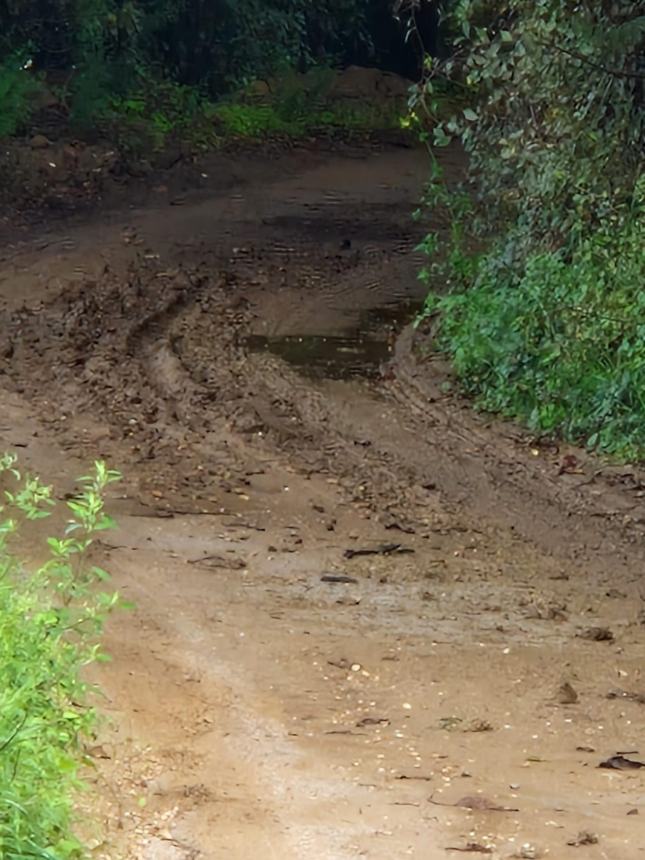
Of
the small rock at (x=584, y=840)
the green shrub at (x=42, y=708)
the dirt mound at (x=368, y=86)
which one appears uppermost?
the dirt mound at (x=368, y=86)

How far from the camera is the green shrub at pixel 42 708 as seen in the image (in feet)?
12.3

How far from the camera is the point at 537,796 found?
189 inches

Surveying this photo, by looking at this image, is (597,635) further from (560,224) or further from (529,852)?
(560,224)

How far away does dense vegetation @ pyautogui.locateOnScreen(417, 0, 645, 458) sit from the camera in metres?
9.06

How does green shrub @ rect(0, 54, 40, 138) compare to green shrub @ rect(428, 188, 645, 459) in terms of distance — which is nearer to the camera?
green shrub @ rect(428, 188, 645, 459)

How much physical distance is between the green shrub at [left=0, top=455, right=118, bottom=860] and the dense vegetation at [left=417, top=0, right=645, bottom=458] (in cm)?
422

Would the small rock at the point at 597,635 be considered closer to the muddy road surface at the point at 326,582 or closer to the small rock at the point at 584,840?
the muddy road surface at the point at 326,582

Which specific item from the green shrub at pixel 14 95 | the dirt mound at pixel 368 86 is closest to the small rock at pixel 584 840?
the green shrub at pixel 14 95

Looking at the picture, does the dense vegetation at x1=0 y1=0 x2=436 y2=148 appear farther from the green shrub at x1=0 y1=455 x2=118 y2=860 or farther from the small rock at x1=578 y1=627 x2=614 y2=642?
the green shrub at x1=0 y1=455 x2=118 y2=860

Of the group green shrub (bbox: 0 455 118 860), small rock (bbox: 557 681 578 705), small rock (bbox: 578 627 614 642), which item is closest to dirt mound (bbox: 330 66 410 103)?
small rock (bbox: 578 627 614 642)

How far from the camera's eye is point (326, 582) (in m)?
6.82

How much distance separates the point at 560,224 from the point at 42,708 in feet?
21.4

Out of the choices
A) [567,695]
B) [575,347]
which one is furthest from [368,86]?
[567,695]

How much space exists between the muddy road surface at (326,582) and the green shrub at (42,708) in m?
0.23
